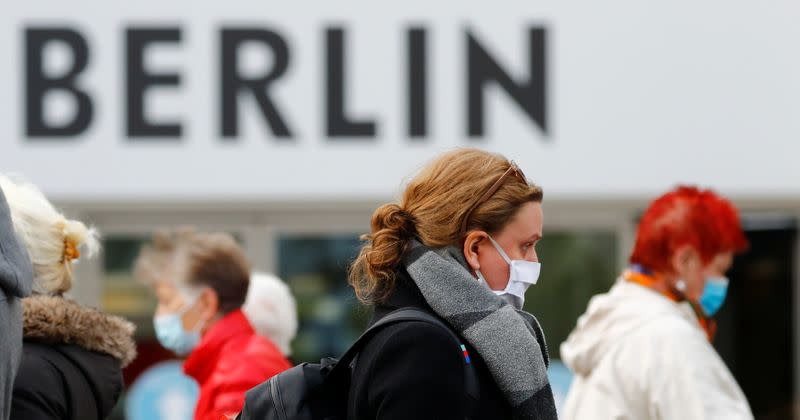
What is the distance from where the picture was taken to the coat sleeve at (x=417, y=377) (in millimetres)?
2141

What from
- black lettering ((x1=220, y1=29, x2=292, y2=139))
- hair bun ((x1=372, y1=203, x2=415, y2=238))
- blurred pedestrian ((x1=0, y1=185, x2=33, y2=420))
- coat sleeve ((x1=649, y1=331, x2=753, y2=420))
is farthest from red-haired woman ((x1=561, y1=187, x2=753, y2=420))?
black lettering ((x1=220, y1=29, x2=292, y2=139))

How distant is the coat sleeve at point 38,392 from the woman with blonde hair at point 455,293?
2.86 ft

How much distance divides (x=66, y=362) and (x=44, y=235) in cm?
32

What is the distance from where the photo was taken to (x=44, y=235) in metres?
3.05

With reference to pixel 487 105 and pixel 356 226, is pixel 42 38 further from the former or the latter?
pixel 487 105

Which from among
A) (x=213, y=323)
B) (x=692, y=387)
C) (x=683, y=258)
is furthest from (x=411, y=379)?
(x=213, y=323)

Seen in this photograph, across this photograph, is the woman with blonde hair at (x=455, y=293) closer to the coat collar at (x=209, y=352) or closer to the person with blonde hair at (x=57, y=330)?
the person with blonde hair at (x=57, y=330)

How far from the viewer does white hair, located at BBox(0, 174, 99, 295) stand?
3.03m

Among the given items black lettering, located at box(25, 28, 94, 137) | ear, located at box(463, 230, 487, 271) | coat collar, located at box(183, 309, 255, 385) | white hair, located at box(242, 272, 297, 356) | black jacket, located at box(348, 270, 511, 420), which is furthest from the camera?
black lettering, located at box(25, 28, 94, 137)

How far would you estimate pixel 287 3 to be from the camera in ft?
24.2

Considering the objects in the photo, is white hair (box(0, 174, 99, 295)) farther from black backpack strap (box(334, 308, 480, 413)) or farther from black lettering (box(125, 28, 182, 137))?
black lettering (box(125, 28, 182, 137))

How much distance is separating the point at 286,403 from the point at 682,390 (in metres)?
1.83

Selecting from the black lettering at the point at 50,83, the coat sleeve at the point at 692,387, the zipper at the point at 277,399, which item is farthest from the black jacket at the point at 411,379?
the black lettering at the point at 50,83

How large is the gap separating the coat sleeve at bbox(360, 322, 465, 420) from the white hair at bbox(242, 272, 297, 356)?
2.87 m
